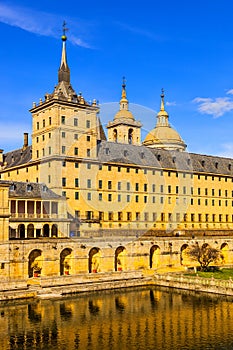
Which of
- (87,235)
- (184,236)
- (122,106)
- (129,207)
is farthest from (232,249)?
(122,106)

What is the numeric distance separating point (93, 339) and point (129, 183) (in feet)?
130

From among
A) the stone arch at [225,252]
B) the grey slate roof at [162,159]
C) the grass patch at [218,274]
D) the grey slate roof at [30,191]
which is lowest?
the grass patch at [218,274]

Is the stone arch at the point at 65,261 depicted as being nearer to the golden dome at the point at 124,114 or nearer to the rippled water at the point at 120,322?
the rippled water at the point at 120,322

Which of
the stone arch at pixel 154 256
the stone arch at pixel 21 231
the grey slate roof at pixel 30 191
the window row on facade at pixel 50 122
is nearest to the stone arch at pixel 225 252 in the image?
the stone arch at pixel 154 256

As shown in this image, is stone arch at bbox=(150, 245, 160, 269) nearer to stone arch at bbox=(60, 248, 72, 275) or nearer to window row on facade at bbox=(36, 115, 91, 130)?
stone arch at bbox=(60, 248, 72, 275)

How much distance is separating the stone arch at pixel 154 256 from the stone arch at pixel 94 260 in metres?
8.92

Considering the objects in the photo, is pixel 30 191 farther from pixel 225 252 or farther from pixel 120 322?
pixel 225 252

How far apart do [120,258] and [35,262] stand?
41.6ft

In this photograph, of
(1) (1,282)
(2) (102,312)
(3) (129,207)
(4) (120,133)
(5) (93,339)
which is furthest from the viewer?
(4) (120,133)

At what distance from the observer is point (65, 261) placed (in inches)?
2172

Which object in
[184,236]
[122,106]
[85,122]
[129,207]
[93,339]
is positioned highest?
[122,106]

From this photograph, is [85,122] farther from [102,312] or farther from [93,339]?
[93,339]

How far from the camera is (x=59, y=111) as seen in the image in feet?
209

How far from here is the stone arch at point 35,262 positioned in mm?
51812
